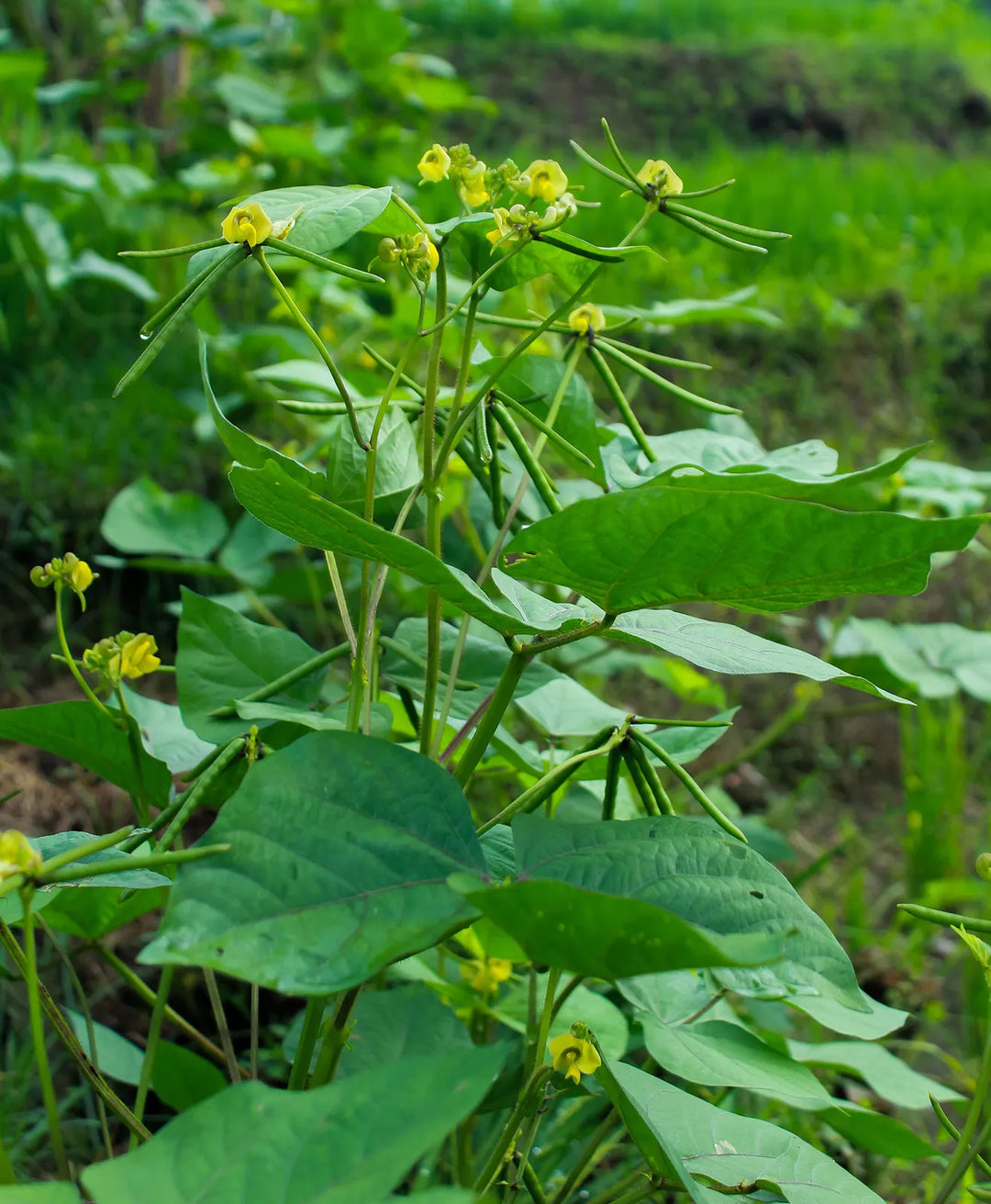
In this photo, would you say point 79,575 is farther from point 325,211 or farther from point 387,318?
point 387,318

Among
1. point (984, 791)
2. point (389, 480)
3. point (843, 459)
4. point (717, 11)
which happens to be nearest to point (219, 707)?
point (389, 480)

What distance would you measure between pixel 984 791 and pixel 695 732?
135 cm

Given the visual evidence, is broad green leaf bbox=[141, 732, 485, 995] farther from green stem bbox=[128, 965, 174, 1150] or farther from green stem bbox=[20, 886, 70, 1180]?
green stem bbox=[128, 965, 174, 1150]

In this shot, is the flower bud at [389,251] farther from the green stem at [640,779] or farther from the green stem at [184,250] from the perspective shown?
the green stem at [640,779]

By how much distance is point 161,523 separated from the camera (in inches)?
46.6

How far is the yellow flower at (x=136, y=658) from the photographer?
21.0 inches

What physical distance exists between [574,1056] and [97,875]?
245mm

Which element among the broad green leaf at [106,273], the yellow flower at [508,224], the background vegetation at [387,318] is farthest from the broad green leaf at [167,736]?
the broad green leaf at [106,273]

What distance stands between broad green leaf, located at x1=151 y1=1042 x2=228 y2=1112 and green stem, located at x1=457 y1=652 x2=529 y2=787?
0.37m

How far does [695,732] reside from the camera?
26.9 inches

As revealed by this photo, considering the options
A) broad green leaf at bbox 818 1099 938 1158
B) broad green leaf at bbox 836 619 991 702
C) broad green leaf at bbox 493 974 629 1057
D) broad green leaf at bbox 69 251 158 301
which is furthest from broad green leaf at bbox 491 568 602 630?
broad green leaf at bbox 69 251 158 301

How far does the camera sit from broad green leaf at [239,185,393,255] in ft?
1.39

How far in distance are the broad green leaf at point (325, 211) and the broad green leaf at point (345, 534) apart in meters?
0.10

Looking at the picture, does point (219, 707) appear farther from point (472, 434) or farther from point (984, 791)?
point (984, 791)
